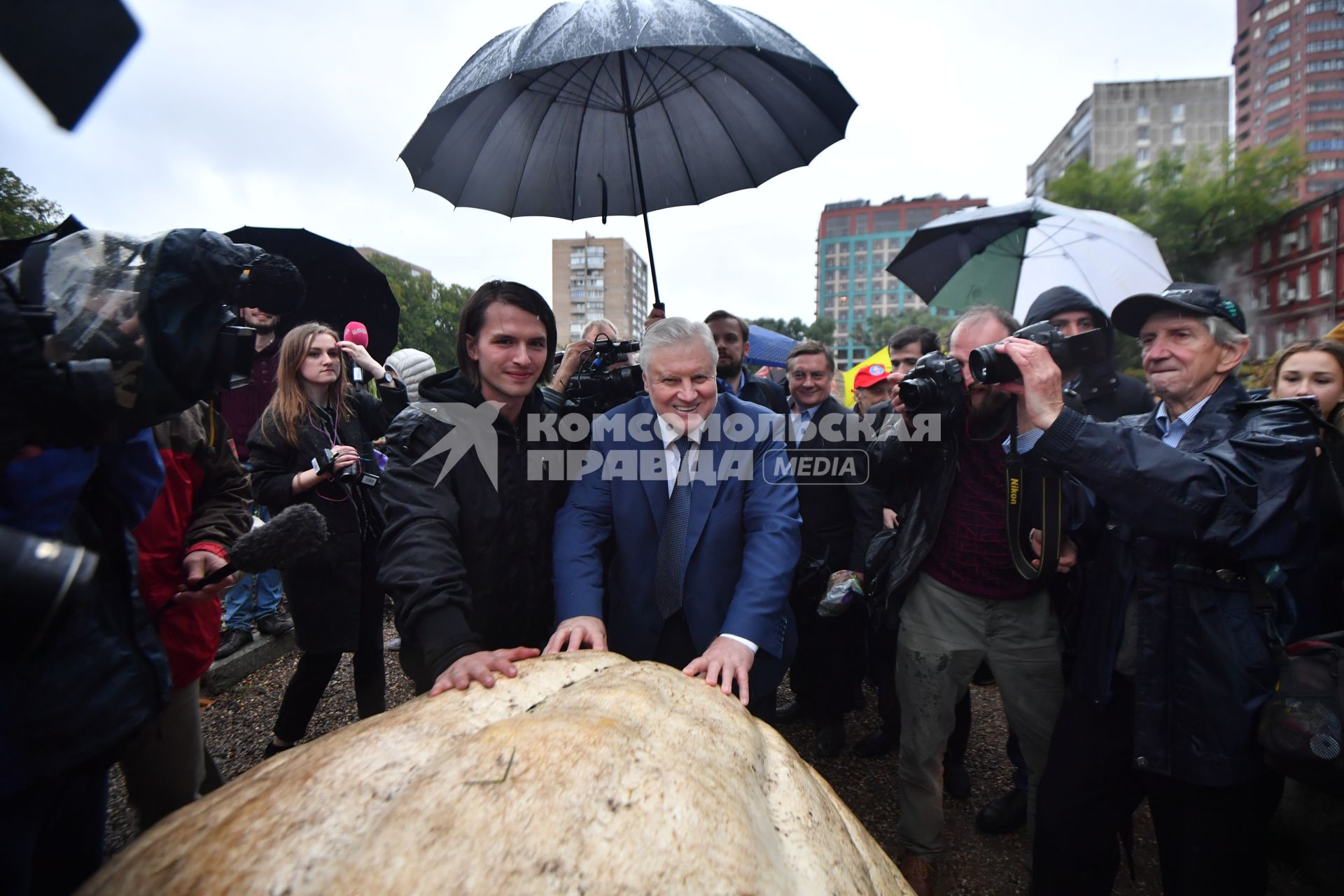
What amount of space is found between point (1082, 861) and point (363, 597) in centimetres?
309

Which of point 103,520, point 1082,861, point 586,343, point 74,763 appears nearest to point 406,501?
point 103,520

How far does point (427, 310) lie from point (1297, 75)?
418 ft

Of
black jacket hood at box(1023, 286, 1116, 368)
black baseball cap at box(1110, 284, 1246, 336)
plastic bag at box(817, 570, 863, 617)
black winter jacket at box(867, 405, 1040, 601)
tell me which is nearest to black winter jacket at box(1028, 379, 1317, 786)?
black baseball cap at box(1110, 284, 1246, 336)

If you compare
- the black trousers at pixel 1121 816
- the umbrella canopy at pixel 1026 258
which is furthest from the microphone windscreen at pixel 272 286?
the umbrella canopy at pixel 1026 258

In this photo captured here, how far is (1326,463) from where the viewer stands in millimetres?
1939

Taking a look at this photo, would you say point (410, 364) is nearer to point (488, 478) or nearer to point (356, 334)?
point (356, 334)

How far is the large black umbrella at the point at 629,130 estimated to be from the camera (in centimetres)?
299

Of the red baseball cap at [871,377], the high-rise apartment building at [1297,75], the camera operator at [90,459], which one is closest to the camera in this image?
the camera operator at [90,459]

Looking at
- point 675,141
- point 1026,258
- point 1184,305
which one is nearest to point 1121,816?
point 1184,305

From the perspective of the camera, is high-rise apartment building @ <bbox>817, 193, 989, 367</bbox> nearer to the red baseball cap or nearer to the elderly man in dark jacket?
the red baseball cap

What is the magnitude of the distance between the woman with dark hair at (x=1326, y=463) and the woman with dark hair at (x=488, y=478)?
2333 mm

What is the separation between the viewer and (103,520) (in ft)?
4.14

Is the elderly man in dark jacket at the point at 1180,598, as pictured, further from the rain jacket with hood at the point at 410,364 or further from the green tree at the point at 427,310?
the green tree at the point at 427,310

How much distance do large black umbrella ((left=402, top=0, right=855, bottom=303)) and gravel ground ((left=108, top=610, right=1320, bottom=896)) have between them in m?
2.94
